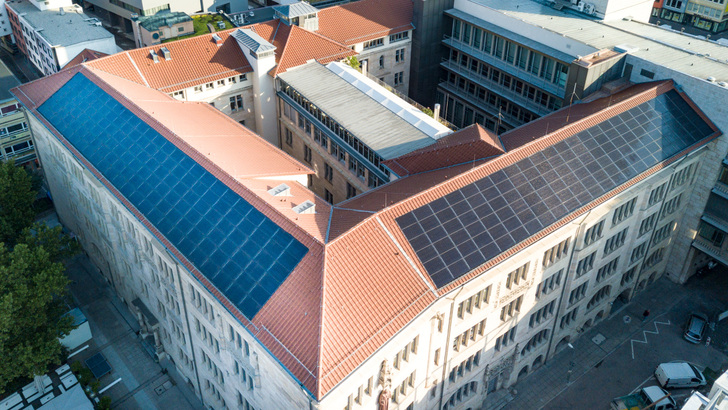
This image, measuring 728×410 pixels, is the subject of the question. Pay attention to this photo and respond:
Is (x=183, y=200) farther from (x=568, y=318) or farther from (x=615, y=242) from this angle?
(x=615, y=242)

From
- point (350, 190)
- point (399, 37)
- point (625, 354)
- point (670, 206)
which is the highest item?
point (399, 37)

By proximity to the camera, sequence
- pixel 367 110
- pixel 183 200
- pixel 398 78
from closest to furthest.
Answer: pixel 183 200, pixel 367 110, pixel 398 78

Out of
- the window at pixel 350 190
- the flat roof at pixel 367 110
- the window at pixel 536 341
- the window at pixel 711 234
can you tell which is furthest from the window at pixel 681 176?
the window at pixel 350 190

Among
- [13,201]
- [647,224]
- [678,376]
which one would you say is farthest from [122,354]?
[647,224]

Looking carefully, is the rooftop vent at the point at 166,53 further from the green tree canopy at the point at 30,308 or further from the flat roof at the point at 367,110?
the green tree canopy at the point at 30,308

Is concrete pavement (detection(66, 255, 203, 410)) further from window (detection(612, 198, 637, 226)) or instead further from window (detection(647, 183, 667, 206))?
window (detection(647, 183, 667, 206))

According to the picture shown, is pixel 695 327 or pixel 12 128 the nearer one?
pixel 695 327

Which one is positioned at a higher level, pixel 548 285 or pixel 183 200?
pixel 183 200
